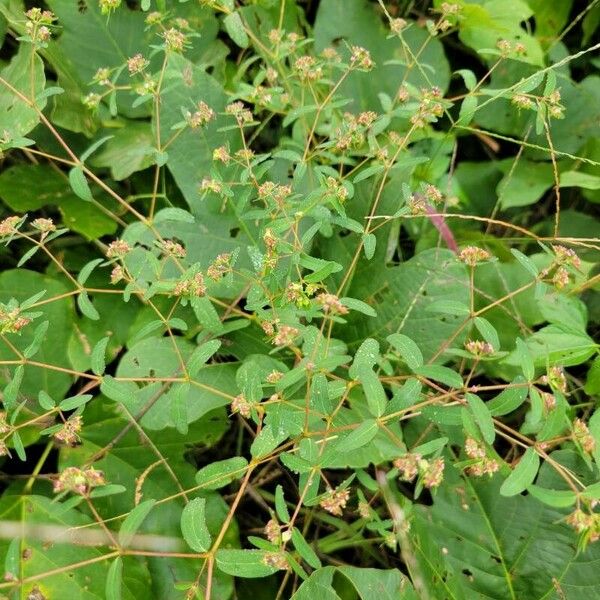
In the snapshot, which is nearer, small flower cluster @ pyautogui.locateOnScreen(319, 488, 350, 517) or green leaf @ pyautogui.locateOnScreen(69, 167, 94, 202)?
small flower cluster @ pyautogui.locateOnScreen(319, 488, 350, 517)

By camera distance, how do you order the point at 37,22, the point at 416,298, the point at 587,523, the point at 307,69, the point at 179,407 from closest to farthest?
the point at 587,523, the point at 179,407, the point at 37,22, the point at 307,69, the point at 416,298

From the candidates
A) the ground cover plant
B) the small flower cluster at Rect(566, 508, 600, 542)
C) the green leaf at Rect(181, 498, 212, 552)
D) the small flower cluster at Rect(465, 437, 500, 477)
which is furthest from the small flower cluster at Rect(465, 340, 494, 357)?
the green leaf at Rect(181, 498, 212, 552)

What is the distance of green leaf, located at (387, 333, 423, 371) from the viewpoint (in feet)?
3.41

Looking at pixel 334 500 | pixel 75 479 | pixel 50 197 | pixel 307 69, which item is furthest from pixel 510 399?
pixel 50 197

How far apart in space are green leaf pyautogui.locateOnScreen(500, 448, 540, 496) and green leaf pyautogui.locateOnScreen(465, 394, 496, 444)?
0.05 metres

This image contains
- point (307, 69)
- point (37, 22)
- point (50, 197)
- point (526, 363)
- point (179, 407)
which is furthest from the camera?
point (50, 197)

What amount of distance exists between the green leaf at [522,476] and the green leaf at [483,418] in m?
0.05

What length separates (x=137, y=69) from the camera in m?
1.21

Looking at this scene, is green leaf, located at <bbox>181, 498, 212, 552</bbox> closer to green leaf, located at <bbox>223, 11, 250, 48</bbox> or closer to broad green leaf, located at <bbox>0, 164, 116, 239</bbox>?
broad green leaf, located at <bbox>0, 164, 116, 239</bbox>

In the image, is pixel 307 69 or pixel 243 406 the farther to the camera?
pixel 307 69

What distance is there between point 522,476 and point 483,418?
92mm

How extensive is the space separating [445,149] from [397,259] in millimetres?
317

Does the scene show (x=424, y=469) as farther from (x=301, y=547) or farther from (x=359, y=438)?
(x=301, y=547)

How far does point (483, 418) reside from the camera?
0.94 metres
